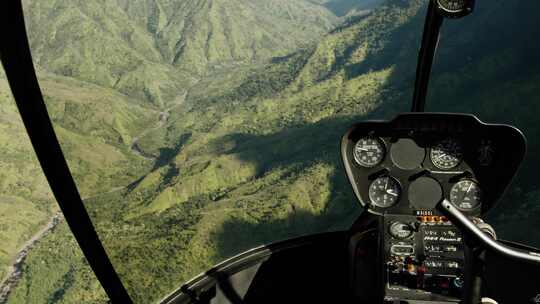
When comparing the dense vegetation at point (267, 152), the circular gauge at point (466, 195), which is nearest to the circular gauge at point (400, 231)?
the circular gauge at point (466, 195)

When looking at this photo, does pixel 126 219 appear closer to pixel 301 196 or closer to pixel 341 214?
pixel 301 196

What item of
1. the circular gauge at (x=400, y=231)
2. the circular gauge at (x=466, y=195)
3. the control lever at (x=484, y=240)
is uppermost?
the control lever at (x=484, y=240)

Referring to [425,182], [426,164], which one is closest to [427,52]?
[426,164]

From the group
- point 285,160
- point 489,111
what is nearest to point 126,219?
point 285,160

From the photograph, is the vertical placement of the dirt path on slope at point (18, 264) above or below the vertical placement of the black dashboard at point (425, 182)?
below

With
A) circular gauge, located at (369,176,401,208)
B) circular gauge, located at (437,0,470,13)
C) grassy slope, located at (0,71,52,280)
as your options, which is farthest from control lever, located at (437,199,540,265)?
grassy slope, located at (0,71,52,280)

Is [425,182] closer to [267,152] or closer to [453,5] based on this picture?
[453,5]

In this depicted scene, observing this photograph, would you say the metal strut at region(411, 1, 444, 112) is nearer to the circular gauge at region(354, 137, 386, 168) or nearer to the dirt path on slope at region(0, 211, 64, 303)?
the circular gauge at region(354, 137, 386, 168)

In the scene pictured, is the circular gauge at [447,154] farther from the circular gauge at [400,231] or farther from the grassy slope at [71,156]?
the grassy slope at [71,156]
